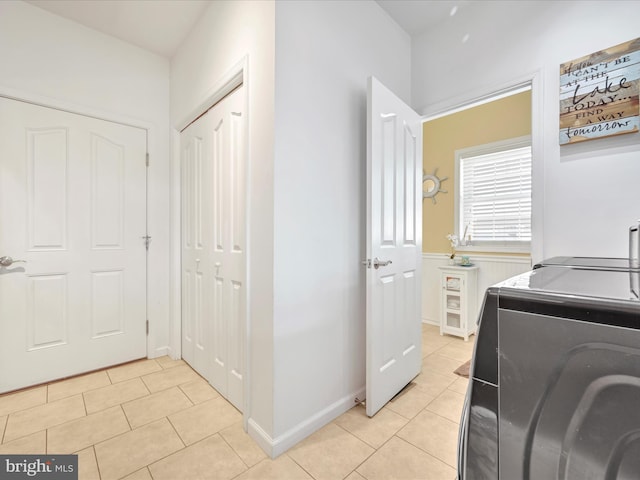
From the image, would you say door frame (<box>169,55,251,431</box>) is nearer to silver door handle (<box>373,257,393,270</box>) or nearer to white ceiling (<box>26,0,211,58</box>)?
white ceiling (<box>26,0,211,58</box>)

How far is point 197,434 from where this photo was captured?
162 centimetres

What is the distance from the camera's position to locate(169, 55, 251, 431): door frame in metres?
1.62

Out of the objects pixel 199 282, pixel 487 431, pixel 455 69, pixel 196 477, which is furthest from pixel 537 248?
pixel 199 282

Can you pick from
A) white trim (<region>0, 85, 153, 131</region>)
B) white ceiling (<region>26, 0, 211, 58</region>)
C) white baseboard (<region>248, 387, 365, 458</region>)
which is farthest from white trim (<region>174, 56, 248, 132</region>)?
white baseboard (<region>248, 387, 365, 458</region>)

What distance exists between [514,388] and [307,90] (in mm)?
1594

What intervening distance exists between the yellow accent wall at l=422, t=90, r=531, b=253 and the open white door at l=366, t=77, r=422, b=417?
1564mm

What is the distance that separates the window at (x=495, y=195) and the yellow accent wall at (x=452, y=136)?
0.09 meters

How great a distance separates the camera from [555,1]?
5.66 ft

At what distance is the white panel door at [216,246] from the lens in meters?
1.87

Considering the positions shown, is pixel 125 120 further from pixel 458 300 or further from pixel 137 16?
pixel 458 300

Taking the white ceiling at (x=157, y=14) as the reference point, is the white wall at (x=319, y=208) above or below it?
below

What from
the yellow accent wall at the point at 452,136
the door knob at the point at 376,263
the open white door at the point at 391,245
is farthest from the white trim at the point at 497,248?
the door knob at the point at 376,263

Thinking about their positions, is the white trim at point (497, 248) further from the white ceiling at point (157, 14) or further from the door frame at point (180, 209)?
the door frame at point (180, 209)

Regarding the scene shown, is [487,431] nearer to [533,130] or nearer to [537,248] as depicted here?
[537,248]
